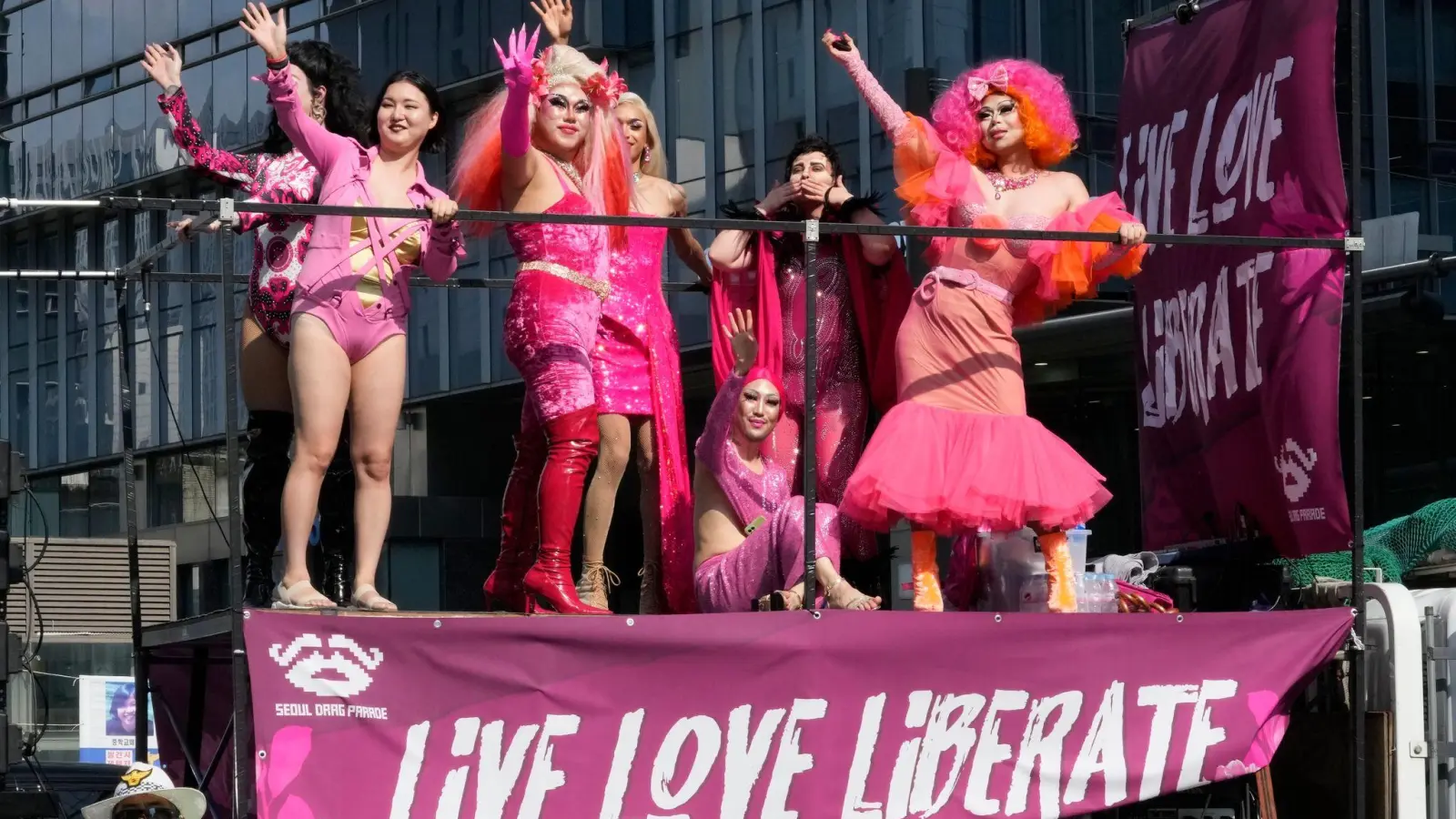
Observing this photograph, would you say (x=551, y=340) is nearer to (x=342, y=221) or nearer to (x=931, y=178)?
Answer: (x=342, y=221)

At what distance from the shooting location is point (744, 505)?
6.53 meters

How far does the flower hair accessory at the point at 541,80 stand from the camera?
6360 millimetres

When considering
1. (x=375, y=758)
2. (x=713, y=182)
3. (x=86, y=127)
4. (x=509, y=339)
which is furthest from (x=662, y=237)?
(x=86, y=127)

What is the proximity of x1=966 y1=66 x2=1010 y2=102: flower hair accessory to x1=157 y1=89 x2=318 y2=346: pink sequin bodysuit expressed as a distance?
201 cm

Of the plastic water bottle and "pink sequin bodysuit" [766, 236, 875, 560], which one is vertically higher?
"pink sequin bodysuit" [766, 236, 875, 560]

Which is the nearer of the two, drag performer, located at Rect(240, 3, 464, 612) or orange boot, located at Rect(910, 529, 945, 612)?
drag performer, located at Rect(240, 3, 464, 612)

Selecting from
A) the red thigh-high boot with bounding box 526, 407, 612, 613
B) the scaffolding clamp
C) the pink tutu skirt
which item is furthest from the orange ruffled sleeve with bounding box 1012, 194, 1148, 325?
the scaffolding clamp

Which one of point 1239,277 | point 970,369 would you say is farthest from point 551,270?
point 1239,277

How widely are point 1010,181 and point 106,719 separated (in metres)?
13.9

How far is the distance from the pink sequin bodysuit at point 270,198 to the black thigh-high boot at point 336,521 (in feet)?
1.65

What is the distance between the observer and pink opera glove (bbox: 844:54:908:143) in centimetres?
631

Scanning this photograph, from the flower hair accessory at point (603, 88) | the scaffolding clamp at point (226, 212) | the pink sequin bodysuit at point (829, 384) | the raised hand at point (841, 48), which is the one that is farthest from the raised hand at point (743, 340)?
the scaffolding clamp at point (226, 212)

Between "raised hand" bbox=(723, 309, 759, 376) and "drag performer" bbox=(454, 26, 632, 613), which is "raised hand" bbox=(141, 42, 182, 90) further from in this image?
"raised hand" bbox=(723, 309, 759, 376)

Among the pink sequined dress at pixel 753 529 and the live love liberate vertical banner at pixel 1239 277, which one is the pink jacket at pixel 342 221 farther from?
the live love liberate vertical banner at pixel 1239 277
